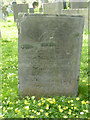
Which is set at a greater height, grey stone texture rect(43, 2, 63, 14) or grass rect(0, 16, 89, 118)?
grey stone texture rect(43, 2, 63, 14)

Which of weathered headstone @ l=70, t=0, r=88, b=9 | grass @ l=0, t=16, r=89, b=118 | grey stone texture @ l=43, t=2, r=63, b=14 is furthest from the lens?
grey stone texture @ l=43, t=2, r=63, b=14

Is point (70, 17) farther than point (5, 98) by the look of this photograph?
No

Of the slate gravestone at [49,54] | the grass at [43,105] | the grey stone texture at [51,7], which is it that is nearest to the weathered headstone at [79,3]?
the grey stone texture at [51,7]

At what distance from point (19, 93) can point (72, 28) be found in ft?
4.62

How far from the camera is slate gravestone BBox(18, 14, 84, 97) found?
2.57m

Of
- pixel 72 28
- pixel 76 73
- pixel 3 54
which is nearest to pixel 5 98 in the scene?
pixel 76 73

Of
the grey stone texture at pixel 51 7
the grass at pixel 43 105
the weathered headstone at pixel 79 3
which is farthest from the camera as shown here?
the grey stone texture at pixel 51 7

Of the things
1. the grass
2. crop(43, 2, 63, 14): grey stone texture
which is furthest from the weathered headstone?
the grass

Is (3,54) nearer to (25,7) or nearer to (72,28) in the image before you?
(72,28)

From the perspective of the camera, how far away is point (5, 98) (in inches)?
113

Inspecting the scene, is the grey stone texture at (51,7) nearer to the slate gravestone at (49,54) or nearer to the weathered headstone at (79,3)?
the weathered headstone at (79,3)

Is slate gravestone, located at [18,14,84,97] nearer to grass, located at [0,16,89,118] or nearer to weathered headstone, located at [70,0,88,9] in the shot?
grass, located at [0,16,89,118]

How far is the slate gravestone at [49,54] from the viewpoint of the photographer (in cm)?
257

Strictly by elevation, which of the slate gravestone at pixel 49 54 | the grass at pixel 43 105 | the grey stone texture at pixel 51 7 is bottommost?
the grass at pixel 43 105
